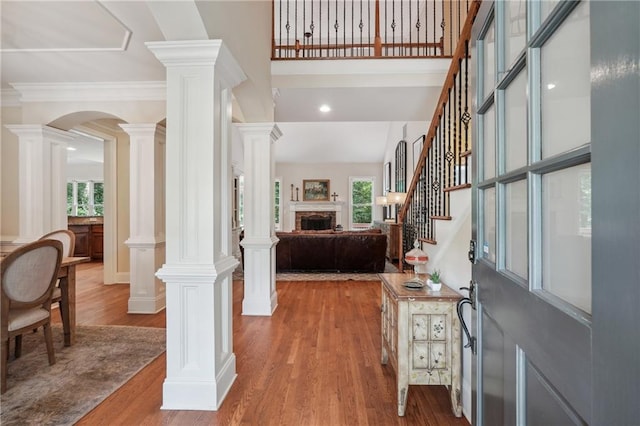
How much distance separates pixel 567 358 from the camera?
62cm

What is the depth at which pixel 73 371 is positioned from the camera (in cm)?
247

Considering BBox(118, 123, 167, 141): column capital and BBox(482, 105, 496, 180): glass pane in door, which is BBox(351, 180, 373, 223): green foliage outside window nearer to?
BBox(118, 123, 167, 141): column capital

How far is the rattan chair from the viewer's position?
2.15m

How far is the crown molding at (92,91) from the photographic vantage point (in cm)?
379

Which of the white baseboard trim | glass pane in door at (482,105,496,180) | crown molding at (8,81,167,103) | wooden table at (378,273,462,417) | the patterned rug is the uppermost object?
crown molding at (8,81,167,103)

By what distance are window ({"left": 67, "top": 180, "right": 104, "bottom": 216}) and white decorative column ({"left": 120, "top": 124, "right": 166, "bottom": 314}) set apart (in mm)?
7500

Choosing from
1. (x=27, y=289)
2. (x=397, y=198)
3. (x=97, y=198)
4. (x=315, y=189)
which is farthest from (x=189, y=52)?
(x=97, y=198)

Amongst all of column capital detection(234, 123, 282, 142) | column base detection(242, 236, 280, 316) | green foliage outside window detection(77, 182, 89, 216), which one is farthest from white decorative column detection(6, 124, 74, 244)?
green foliage outside window detection(77, 182, 89, 216)

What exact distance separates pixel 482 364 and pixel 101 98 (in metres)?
4.49

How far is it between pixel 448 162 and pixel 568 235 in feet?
6.02

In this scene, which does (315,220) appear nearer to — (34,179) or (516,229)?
(34,179)

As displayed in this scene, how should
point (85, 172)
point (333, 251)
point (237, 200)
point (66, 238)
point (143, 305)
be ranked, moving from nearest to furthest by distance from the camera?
1. point (66, 238)
2. point (143, 305)
3. point (333, 251)
4. point (237, 200)
5. point (85, 172)

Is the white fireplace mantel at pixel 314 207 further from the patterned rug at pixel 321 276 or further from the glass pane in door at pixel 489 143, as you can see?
the glass pane in door at pixel 489 143

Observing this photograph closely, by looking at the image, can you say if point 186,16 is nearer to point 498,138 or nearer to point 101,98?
point 498,138
